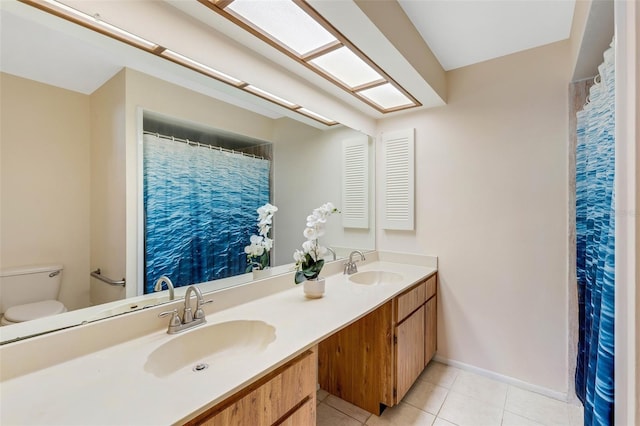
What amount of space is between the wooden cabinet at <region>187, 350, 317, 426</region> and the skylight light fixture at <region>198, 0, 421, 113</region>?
58.8 inches

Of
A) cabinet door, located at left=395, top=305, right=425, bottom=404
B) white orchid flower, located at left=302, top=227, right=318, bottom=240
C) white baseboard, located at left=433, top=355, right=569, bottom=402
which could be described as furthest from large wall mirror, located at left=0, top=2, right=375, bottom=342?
white baseboard, located at left=433, top=355, right=569, bottom=402

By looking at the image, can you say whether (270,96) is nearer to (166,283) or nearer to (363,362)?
(166,283)

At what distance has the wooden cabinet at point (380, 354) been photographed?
173cm

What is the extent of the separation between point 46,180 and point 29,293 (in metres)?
0.40

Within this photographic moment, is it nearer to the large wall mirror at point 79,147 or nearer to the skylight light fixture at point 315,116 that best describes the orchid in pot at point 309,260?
the large wall mirror at point 79,147

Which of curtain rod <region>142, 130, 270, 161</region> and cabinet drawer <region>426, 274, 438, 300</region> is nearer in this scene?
curtain rod <region>142, 130, 270, 161</region>

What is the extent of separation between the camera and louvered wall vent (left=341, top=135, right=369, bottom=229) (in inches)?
96.4

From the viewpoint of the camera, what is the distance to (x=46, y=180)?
3.23 ft

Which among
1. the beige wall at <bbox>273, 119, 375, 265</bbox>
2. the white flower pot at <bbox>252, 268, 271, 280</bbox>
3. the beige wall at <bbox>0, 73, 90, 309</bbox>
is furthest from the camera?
the beige wall at <bbox>273, 119, 375, 265</bbox>

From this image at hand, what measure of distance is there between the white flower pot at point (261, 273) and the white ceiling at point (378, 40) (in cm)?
101

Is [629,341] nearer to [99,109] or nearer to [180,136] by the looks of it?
[180,136]

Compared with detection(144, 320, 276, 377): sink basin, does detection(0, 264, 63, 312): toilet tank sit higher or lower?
higher

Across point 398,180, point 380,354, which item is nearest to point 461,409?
point 380,354

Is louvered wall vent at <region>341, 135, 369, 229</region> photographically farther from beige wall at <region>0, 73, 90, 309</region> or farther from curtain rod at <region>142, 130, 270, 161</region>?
beige wall at <region>0, 73, 90, 309</region>
